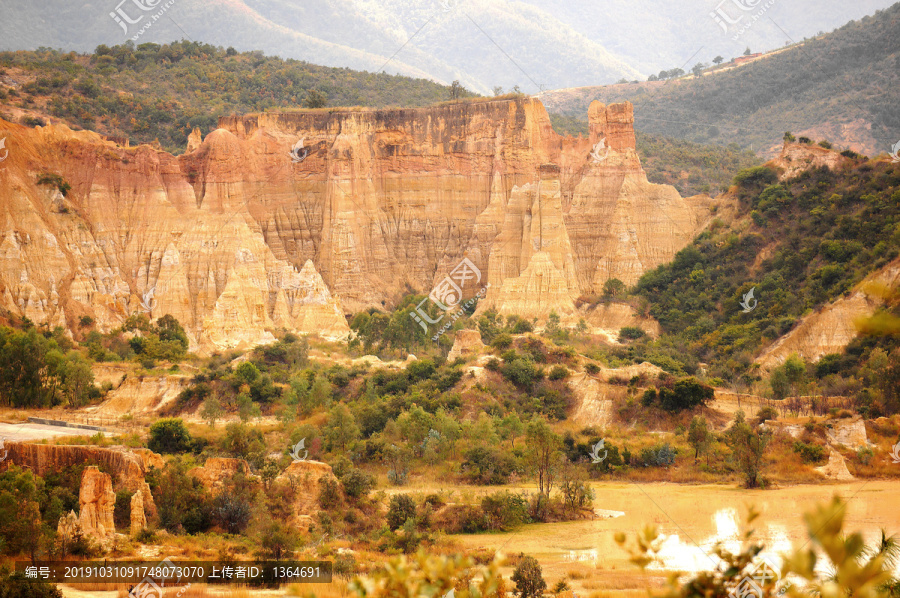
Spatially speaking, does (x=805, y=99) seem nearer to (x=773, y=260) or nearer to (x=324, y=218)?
(x=773, y=260)

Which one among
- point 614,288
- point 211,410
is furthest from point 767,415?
point 614,288

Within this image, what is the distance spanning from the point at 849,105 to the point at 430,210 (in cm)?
5249

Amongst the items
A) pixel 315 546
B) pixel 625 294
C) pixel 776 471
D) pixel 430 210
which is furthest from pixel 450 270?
pixel 315 546

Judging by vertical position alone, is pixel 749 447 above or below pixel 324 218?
below

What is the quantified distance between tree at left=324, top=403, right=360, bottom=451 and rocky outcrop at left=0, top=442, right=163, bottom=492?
10449 millimetres

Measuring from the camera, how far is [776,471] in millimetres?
28234

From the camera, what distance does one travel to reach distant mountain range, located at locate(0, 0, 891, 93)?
156500 millimetres

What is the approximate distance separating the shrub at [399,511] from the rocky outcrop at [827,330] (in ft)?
79.9

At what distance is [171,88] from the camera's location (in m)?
88.5

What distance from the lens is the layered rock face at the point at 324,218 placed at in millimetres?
56438

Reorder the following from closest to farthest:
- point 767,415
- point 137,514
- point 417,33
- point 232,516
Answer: point 137,514 < point 232,516 < point 767,415 < point 417,33

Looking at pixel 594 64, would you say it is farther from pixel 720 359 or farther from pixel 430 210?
pixel 720 359

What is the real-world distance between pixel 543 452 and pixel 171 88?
240 ft

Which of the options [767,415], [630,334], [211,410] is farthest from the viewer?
[630,334]
